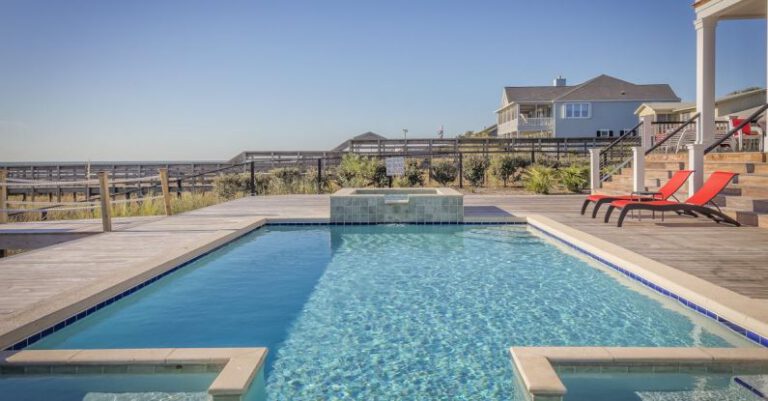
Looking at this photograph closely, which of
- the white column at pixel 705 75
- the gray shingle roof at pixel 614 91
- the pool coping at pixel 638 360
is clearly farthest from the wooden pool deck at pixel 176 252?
the gray shingle roof at pixel 614 91

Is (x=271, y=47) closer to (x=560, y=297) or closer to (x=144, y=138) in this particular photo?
(x=144, y=138)

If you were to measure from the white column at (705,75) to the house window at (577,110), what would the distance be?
29.1 meters

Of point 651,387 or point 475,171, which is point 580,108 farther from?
point 651,387

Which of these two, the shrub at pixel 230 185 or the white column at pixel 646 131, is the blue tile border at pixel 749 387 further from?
the shrub at pixel 230 185

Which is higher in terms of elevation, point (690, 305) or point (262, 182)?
point (262, 182)

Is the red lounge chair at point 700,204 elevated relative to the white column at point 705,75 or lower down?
lower down

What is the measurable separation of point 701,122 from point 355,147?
15819mm

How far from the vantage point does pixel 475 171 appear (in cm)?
1762

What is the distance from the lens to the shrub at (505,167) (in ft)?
58.1

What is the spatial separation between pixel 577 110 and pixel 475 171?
2539 centimetres

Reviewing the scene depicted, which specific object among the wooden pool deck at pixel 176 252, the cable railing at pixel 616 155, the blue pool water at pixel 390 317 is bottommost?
the blue pool water at pixel 390 317

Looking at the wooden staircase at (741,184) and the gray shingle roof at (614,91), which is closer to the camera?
the wooden staircase at (741,184)

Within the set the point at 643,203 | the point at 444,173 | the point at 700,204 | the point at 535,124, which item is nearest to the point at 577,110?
the point at 535,124

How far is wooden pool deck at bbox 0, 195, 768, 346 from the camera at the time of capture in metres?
4.48
